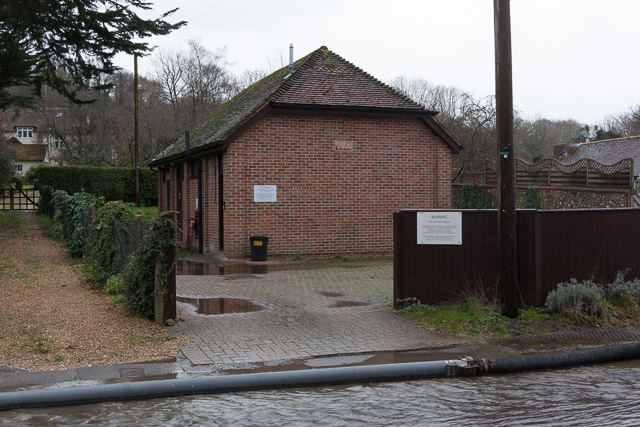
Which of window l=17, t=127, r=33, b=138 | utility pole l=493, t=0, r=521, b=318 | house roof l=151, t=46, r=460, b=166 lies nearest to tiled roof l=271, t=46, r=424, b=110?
house roof l=151, t=46, r=460, b=166

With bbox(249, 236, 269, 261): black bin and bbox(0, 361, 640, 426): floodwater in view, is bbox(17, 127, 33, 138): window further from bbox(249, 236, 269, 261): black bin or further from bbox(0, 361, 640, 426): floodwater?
bbox(0, 361, 640, 426): floodwater

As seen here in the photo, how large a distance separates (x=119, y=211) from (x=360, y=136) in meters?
8.12

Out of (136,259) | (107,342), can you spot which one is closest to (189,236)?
(136,259)

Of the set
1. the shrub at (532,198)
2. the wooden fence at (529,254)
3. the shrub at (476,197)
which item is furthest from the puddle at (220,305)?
the shrub at (476,197)

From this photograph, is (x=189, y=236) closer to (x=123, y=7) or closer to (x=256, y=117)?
(x=256, y=117)

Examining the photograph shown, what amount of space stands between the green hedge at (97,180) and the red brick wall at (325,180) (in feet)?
84.7

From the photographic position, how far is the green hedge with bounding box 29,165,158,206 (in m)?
42.2

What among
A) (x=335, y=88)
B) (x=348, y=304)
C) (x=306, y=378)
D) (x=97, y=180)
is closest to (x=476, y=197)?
(x=335, y=88)

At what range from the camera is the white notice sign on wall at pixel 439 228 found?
9602 mm

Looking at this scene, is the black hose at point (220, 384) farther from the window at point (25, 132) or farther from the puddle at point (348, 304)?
the window at point (25, 132)

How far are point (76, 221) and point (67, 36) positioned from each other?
5.04 m

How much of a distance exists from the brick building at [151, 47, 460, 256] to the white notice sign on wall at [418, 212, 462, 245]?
28.4 feet

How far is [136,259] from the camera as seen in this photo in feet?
29.9

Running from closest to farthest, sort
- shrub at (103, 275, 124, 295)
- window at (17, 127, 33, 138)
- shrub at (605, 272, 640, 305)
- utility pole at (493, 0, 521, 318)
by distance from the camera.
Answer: utility pole at (493, 0, 521, 318)
shrub at (605, 272, 640, 305)
shrub at (103, 275, 124, 295)
window at (17, 127, 33, 138)
